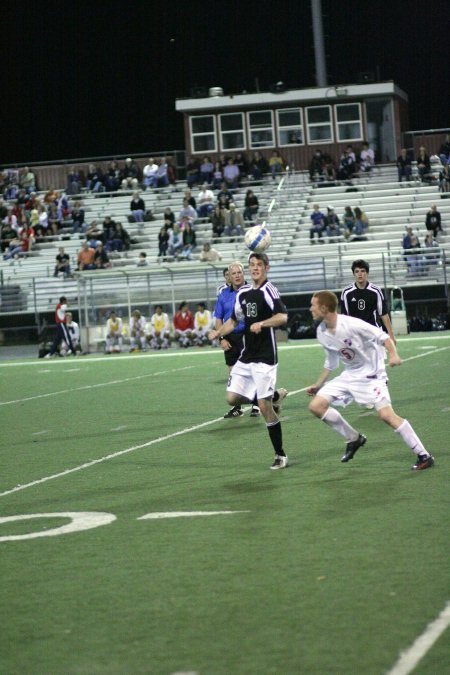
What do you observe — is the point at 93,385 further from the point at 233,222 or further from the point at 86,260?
the point at 233,222

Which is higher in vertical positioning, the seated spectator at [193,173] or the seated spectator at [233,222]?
the seated spectator at [193,173]

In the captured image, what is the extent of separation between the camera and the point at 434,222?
1442 inches

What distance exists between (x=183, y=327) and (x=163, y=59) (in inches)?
889

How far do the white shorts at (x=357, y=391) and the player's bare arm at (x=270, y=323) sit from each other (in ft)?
2.56

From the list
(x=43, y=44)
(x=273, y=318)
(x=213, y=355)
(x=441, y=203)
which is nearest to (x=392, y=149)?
(x=441, y=203)

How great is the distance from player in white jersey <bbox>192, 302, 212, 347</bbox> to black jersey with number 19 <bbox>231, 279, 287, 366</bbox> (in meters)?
22.4

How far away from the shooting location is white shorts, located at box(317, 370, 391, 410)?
8.89m

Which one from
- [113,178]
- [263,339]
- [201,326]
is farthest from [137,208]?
[263,339]

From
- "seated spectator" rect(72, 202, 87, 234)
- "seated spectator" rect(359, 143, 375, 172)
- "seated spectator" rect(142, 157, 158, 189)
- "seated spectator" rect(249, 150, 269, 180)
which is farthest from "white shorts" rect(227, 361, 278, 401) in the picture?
"seated spectator" rect(142, 157, 158, 189)

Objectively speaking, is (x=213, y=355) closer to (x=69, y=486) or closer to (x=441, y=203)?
(x=441, y=203)

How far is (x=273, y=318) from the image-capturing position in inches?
386

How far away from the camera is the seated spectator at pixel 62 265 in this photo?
38.0 meters

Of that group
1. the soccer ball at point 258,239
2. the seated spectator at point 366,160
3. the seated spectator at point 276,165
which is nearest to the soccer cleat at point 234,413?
the soccer ball at point 258,239

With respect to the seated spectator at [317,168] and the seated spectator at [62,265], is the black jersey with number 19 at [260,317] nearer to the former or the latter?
the seated spectator at [62,265]
